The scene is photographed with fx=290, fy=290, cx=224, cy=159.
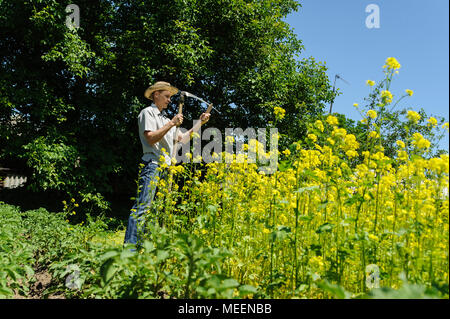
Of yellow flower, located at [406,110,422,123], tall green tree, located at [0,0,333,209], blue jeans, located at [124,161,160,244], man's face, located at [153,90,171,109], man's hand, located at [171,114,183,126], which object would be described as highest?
tall green tree, located at [0,0,333,209]

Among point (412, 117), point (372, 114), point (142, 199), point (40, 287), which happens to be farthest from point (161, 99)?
point (412, 117)

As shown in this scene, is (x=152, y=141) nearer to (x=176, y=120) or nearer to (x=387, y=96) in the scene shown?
(x=176, y=120)

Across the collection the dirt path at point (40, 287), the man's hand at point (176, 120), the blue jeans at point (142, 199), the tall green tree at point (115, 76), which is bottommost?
the dirt path at point (40, 287)

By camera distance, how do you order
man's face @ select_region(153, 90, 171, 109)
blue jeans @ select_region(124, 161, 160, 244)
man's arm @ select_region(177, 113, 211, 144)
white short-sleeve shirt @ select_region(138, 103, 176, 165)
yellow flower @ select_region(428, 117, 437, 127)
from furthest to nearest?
man's face @ select_region(153, 90, 171, 109)
man's arm @ select_region(177, 113, 211, 144)
white short-sleeve shirt @ select_region(138, 103, 176, 165)
blue jeans @ select_region(124, 161, 160, 244)
yellow flower @ select_region(428, 117, 437, 127)

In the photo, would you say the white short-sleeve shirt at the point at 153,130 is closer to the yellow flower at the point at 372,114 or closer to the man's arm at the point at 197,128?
the man's arm at the point at 197,128

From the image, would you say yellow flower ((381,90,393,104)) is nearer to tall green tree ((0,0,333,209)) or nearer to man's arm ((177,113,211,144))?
man's arm ((177,113,211,144))

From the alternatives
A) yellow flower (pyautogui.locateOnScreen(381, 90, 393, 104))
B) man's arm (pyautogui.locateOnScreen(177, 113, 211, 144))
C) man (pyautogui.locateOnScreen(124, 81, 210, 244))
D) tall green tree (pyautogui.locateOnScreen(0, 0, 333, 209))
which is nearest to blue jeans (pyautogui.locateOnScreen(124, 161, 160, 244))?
man (pyautogui.locateOnScreen(124, 81, 210, 244))

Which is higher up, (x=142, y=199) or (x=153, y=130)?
(x=153, y=130)

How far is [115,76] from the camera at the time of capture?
8.19 m

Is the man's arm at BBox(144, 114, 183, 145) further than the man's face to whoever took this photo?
No

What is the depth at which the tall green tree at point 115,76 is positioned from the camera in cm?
737

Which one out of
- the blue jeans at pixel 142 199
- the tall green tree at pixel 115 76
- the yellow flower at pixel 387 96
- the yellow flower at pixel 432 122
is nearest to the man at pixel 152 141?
the blue jeans at pixel 142 199

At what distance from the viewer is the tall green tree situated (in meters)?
7.37
